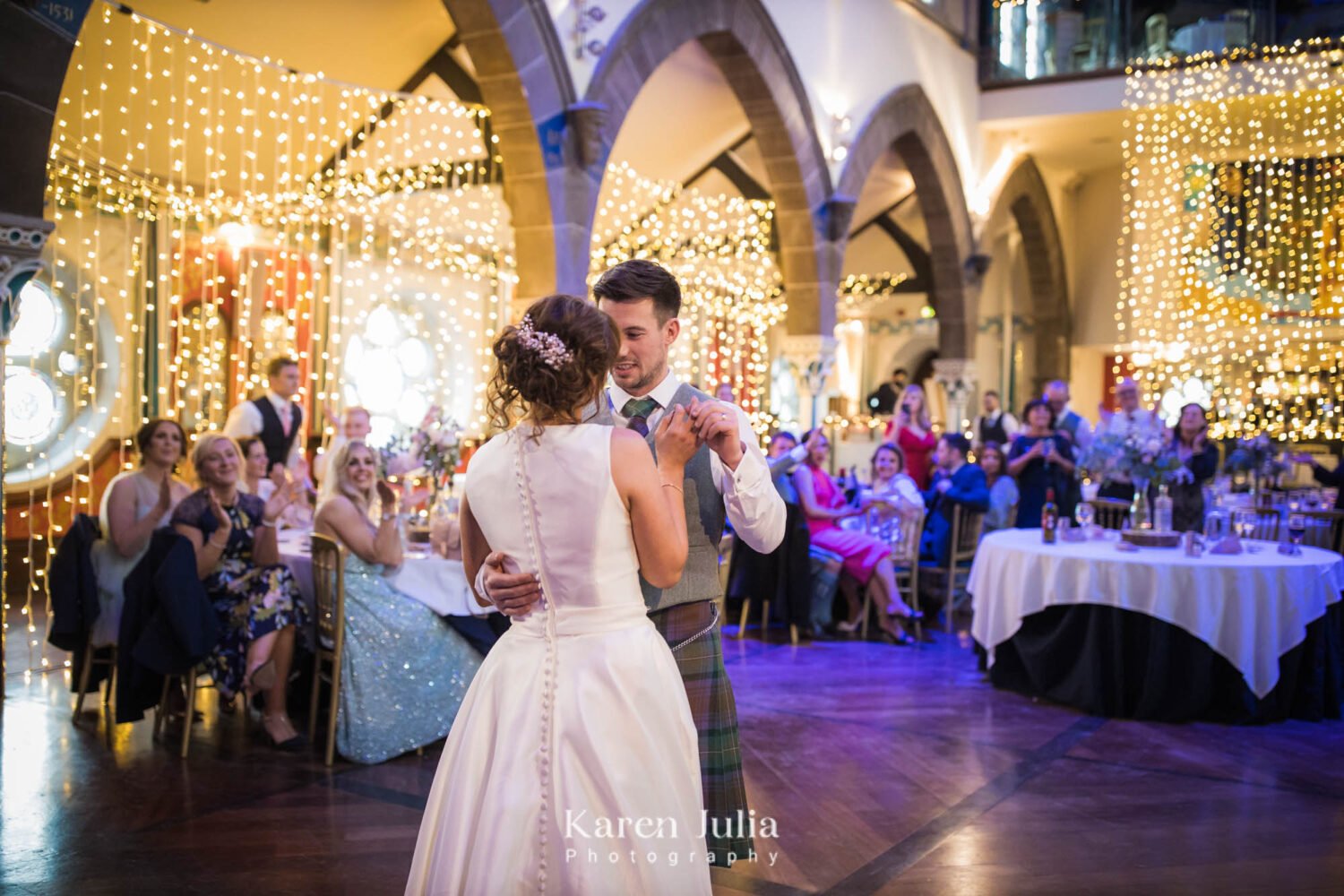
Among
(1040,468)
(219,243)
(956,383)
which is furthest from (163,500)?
(956,383)

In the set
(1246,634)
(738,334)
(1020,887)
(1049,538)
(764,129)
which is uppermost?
(764,129)

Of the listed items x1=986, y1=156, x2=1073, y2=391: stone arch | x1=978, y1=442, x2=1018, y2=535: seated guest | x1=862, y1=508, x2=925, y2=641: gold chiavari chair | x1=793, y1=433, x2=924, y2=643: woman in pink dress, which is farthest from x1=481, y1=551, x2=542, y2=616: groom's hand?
x1=986, y1=156, x2=1073, y2=391: stone arch

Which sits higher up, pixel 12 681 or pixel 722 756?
pixel 722 756

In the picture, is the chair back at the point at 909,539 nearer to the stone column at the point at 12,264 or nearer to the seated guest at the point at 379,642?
the seated guest at the point at 379,642

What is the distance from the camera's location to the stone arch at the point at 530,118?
271 inches

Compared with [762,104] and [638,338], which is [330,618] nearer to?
[638,338]

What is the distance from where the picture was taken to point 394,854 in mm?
3480

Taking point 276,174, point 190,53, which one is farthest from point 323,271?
point 190,53

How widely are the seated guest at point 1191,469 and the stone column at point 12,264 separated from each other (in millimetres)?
4903

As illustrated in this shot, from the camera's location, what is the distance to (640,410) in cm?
232

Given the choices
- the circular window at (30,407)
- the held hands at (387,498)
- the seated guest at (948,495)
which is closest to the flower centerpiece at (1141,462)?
the seated guest at (948,495)

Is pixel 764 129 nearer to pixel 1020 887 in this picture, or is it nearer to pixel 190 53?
pixel 190 53

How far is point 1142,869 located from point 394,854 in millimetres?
2121

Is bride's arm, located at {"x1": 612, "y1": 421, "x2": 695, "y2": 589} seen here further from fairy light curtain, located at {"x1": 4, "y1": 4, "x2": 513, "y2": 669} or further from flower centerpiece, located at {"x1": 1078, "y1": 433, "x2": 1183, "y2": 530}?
fairy light curtain, located at {"x1": 4, "y1": 4, "x2": 513, "y2": 669}
